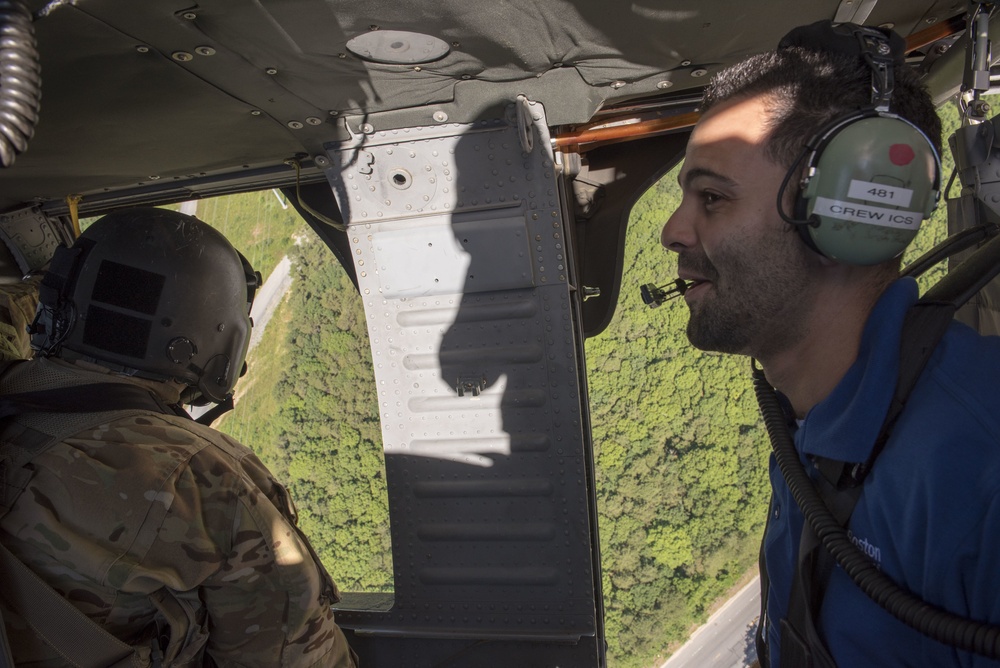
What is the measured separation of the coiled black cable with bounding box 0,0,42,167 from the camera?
3.22 ft

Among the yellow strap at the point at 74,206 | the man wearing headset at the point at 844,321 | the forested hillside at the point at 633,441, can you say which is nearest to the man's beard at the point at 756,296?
the man wearing headset at the point at 844,321

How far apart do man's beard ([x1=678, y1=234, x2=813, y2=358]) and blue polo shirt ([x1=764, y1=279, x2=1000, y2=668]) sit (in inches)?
5.5

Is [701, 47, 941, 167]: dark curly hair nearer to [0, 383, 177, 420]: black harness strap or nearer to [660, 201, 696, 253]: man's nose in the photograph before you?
[660, 201, 696, 253]: man's nose

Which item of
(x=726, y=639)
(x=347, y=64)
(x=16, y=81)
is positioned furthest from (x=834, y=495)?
(x=726, y=639)

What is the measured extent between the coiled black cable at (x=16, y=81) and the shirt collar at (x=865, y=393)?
1.30 metres

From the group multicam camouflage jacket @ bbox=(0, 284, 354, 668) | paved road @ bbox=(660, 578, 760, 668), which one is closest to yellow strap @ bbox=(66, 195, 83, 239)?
multicam camouflage jacket @ bbox=(0, 284, 354, 668)

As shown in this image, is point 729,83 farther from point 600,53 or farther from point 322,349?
point 322,349

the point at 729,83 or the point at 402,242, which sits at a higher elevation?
the point at 729,83

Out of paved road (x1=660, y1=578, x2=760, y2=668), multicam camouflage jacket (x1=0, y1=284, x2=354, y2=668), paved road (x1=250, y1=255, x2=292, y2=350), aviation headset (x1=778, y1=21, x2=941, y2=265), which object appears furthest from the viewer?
paved road (x1=250, y1=255, x2=292, y2=350)

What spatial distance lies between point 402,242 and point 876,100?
1991 millimetres

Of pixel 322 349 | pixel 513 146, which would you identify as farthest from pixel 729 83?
pixel 322 349

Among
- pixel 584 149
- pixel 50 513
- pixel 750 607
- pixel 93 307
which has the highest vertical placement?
pixel 584 149

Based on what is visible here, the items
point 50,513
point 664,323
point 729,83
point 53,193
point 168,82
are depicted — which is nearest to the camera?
point 729,83

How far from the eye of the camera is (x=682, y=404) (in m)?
18.4
